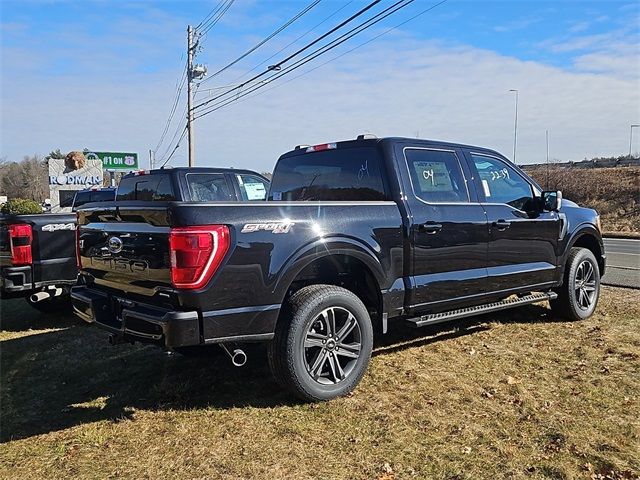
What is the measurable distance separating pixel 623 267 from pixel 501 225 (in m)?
7.55

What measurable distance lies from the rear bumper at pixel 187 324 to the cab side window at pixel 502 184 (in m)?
2.70

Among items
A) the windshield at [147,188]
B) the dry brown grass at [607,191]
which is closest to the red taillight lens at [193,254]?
the windshield at [147,188]

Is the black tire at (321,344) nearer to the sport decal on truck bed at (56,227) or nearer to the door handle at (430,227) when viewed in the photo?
the door handle at (430,227)

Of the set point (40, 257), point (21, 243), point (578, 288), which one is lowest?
point (578, 288)

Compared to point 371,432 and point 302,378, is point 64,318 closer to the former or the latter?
point 302,378

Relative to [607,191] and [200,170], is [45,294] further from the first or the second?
[607,191]

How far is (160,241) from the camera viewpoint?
360cm

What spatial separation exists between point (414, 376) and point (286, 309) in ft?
4.46

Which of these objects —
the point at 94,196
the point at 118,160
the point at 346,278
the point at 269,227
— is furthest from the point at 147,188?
the point at 118,160

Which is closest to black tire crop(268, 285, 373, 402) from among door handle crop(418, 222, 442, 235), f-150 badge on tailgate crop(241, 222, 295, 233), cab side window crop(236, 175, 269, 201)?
f-150 badge on tailgate crop(241, 222, 295, 233)

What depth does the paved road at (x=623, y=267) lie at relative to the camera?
922cm

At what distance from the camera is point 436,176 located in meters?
5.03

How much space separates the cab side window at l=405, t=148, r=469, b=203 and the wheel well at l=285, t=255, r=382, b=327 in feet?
2.86

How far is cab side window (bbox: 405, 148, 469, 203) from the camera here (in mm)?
4855
